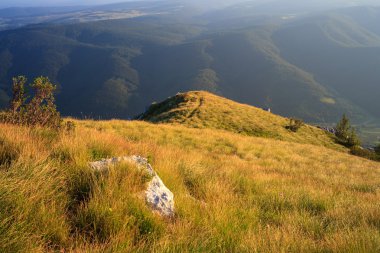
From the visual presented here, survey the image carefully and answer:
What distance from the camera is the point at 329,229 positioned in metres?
4.87

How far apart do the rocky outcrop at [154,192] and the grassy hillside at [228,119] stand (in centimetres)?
2751

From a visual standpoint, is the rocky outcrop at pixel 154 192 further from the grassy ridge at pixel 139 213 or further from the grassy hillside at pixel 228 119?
the grassy hillside at pixel 228 119

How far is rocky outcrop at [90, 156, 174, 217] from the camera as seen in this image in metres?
4.95

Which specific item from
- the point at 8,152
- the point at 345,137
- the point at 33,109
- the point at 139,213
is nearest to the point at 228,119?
the point at 345,137

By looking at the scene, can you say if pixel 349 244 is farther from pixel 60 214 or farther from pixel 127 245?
pixel 60 214

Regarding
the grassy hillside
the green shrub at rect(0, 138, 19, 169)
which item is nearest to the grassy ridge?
the green shrub at rect(0, 138, 19, 169)

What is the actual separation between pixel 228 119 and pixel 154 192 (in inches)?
1386

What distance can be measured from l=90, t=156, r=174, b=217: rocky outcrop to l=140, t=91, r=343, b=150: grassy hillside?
1083 inches

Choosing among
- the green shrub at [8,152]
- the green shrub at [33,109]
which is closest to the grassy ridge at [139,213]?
the green shrub at [8,152]

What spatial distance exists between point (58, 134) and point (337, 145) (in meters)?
37.4

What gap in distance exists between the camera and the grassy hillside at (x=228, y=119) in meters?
36.6

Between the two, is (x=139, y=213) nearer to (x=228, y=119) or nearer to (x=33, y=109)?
(x=33, y=109)

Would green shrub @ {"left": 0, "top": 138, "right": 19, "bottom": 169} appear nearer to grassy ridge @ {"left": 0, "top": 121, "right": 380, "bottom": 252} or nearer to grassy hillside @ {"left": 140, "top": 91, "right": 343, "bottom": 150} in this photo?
grassy ridge @ {"left": 0, "top": 121, "right": 380, "bottom": 252}

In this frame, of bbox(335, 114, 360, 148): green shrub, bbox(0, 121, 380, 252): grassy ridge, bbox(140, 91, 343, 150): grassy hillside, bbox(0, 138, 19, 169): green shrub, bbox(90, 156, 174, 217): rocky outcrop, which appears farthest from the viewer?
bbox(335, 114, 360, 148): green shrub
